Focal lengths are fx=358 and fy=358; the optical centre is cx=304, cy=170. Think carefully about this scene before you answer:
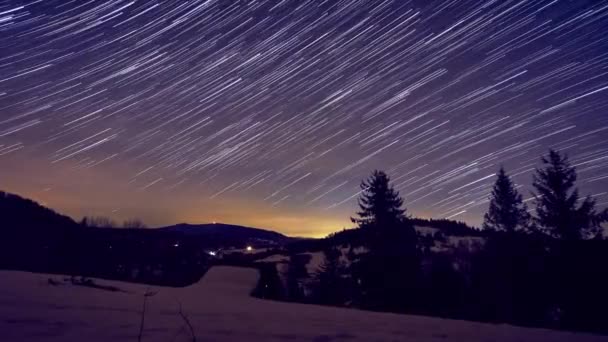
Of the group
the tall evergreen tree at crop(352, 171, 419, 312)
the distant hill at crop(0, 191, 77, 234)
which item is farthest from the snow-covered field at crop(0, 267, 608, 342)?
the distant hill at crop(0, 191, 77, 234)

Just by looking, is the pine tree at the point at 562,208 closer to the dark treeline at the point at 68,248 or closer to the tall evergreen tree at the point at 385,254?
the tall evergreen tree at the point at 385,254

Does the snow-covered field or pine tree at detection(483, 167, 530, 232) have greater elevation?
pine tree at detection(483, 167, 530, 232)

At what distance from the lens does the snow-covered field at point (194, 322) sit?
3588 mm

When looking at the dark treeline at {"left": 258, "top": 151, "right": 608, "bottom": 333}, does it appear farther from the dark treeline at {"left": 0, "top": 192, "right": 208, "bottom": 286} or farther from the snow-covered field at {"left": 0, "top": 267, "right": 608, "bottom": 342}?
the dark treeline at {"left": 0, "top": 192, "right": 208, "bottom": 286}

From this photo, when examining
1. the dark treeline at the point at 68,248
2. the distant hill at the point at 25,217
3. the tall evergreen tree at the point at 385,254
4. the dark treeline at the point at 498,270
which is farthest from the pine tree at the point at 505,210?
the distant hill at the point at 25,217

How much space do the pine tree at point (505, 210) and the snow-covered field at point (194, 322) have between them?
2731 centimetres

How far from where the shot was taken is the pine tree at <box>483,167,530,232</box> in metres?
28.9

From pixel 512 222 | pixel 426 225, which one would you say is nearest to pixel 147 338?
pixel 512 222

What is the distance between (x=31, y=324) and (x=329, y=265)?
26.1 meters

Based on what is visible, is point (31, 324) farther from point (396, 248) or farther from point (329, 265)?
point (329, 265)

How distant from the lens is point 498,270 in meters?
15.1

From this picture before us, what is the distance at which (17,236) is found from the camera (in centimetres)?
2244

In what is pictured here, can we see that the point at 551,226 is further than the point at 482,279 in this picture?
Yes

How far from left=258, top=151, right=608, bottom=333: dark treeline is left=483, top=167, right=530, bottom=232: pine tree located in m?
0.08
